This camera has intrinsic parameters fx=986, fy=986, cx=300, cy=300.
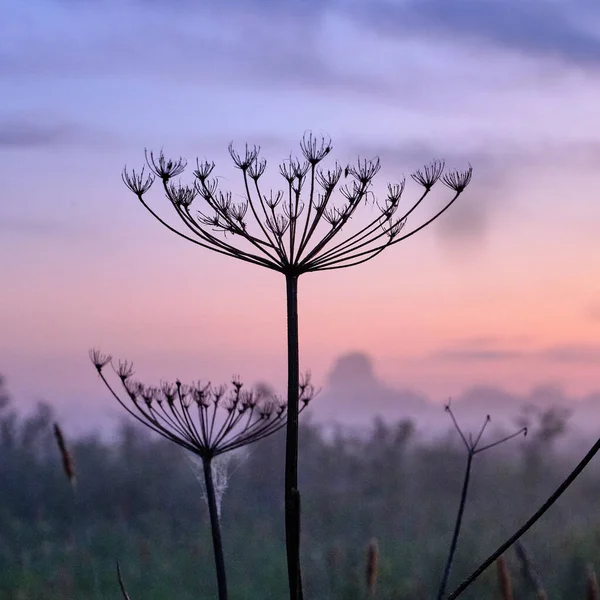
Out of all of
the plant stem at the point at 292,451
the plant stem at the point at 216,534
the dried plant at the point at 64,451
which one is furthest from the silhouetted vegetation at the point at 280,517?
the plant stem at the point at 292,451

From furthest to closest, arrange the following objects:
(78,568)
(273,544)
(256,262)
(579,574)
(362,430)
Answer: (362,430)
(273,544)
(78,568)
(579,574)
(256,262)

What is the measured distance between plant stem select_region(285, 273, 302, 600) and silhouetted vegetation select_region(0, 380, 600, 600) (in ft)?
22.8

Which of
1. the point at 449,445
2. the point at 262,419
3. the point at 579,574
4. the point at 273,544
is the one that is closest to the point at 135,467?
the point at 273,544

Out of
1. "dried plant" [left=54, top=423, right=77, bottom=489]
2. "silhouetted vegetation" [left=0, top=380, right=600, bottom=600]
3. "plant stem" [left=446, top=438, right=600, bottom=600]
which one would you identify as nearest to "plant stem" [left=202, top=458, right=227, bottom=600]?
"plant stem" [left=446, top=438, right=600, bottom=600]

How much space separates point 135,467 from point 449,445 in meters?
8.64

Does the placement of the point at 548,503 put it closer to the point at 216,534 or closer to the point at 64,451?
the point at 216,534

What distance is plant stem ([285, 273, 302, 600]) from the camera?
3.00 meters

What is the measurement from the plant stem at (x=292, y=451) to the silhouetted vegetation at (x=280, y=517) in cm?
695

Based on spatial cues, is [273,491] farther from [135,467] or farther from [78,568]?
[78,568]

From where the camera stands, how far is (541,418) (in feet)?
66.2

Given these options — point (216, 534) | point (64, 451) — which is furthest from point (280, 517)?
point (216, 534)

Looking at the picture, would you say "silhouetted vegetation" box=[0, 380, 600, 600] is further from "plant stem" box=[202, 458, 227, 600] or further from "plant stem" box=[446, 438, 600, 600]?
"plant stem" box=[446, 438, 600, 600]

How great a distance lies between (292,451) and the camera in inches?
127

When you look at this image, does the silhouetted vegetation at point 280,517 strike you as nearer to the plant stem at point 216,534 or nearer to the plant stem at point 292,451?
the plant stem at point 216,534
